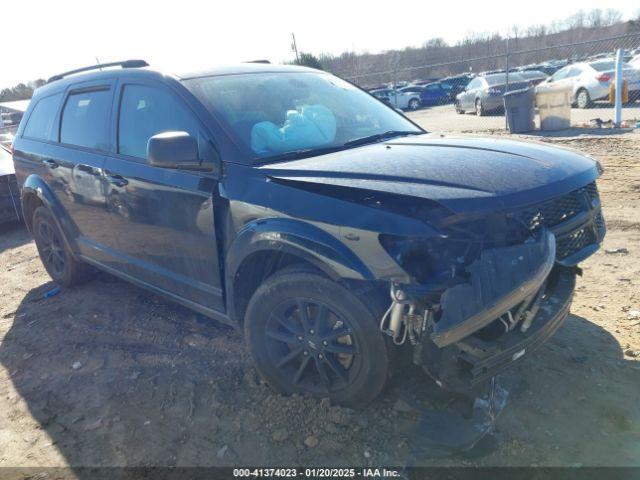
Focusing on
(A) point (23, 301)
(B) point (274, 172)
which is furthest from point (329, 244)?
(A) point (23, 301)

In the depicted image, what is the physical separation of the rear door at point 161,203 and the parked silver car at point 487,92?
53.6 ft

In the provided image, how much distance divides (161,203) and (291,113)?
1.02 m

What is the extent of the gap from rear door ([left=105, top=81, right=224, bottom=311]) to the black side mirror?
0.35 ft

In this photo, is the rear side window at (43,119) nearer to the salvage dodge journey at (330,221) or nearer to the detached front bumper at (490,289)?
the salvage dodge journey at (330,221)

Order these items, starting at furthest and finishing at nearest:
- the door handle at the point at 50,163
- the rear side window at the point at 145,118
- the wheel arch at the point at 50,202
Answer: the wheel arch at the point at 50,202, the door handle at the point at 50,163, the rear side window at the point at 145,118

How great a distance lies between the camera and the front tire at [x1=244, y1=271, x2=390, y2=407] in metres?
2.42

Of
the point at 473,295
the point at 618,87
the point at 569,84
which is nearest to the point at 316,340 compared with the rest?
the point at 473,295

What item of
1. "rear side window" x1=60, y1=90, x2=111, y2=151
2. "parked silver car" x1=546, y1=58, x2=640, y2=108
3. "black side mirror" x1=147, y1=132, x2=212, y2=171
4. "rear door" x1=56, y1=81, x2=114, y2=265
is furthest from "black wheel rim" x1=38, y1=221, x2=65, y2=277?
"parked silver car" x1=546, y1=58, x2=640, y2=108

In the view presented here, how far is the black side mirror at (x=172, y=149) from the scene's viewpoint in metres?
2.75

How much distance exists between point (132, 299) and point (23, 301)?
4.21ft

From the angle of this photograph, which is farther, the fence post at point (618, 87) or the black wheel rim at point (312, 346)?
the fence post at point (618, 87)

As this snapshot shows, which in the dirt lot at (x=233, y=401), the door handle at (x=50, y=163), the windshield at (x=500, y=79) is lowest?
the dirt lot at (x=233, y=401)

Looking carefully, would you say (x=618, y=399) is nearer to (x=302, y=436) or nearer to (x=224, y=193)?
(x=302, y=436)

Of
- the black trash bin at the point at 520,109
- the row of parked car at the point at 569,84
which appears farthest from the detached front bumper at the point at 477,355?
the row of parked car at the point at 569,84
